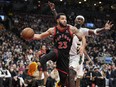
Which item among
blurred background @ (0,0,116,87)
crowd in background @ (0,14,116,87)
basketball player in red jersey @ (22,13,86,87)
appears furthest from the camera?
blurred background @ (0,0,116,87)

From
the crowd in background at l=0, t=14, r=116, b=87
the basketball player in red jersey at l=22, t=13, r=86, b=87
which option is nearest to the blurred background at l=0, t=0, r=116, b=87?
the crowd in background at l=0, t=14, r=116, b=87

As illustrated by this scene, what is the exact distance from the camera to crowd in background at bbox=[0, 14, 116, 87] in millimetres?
15906

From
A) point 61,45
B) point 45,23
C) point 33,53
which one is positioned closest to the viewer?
point 61,45

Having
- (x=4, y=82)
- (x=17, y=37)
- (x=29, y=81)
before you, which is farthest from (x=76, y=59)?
(x=17, y=37)

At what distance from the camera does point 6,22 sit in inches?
1419

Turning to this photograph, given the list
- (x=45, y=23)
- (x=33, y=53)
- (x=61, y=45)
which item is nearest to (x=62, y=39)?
(x=61, y=45)

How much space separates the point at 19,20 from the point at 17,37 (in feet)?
15.5

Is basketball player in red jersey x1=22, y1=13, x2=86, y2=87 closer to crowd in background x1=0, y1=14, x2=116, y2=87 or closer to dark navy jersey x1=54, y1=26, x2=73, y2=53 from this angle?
dark navy jersey x1=54, y1=26, x2=73, y2=53

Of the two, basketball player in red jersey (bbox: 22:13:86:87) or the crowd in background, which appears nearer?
basketball player in red jersey (bbox: 22:13:86:87)

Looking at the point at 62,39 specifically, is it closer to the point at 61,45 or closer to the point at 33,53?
the point at 61,45

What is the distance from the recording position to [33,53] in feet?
77.7

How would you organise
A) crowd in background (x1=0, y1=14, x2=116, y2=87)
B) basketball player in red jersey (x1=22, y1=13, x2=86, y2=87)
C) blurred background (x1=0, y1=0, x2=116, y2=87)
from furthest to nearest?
blurred background (x1=0, y1=0, x2=116, y2=87), crowd in background (x1=0, y1=14, x2=116, y2=87), basketball player in red jersey (x1=22, y1=13, x2=86, y2=87)

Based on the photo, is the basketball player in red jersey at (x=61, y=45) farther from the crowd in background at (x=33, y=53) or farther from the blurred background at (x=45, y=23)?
the blurred background at (x=45, y=23)

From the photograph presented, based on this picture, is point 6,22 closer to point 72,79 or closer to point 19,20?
point 19,20
